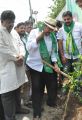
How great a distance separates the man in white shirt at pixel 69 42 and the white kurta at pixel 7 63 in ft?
4.68

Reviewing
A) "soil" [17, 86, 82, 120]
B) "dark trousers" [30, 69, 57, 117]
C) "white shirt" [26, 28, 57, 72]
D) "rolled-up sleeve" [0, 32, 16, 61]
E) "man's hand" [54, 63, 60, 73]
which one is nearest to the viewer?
"rolled-up sleeve" [0, 32, 16, 61]

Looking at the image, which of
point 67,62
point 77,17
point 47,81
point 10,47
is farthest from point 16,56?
point 77,17

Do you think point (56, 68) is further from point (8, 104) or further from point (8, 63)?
point (8, 104)

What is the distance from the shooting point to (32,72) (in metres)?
6.89

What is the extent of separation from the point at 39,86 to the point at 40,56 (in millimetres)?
549

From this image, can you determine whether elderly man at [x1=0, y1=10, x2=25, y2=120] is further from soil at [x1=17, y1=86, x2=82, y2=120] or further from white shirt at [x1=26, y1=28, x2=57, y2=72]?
soil at [x1=17, y1=86, x2=82, y2=120]

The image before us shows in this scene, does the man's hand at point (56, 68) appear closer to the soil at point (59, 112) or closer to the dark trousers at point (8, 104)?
the soil at point (59, 112)

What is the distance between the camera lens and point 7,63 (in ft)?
20.7

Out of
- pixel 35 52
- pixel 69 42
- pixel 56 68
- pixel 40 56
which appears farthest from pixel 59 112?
pixel 69 42

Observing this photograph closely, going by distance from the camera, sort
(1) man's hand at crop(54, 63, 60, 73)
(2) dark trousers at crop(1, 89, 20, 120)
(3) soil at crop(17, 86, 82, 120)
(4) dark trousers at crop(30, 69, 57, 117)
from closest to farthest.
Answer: (2) dark trousers at crop(1, 89, 20, 120) → (3) soil at crop(17, 86, 82, 120) → (4) dark trousers at crop(30, 69, 57, 117) → (1) man's hand at crop(54, 63, 60, 73)

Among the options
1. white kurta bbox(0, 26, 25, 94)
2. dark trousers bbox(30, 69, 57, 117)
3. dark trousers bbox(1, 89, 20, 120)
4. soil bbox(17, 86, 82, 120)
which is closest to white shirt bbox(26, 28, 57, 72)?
dark trousers bbox(30, 69, 57, 117)

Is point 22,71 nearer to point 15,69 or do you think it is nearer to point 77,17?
point 15,69

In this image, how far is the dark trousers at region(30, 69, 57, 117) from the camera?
270 inches

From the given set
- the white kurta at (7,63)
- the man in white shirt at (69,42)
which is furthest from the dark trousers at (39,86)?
the white kurta at (7,63)
